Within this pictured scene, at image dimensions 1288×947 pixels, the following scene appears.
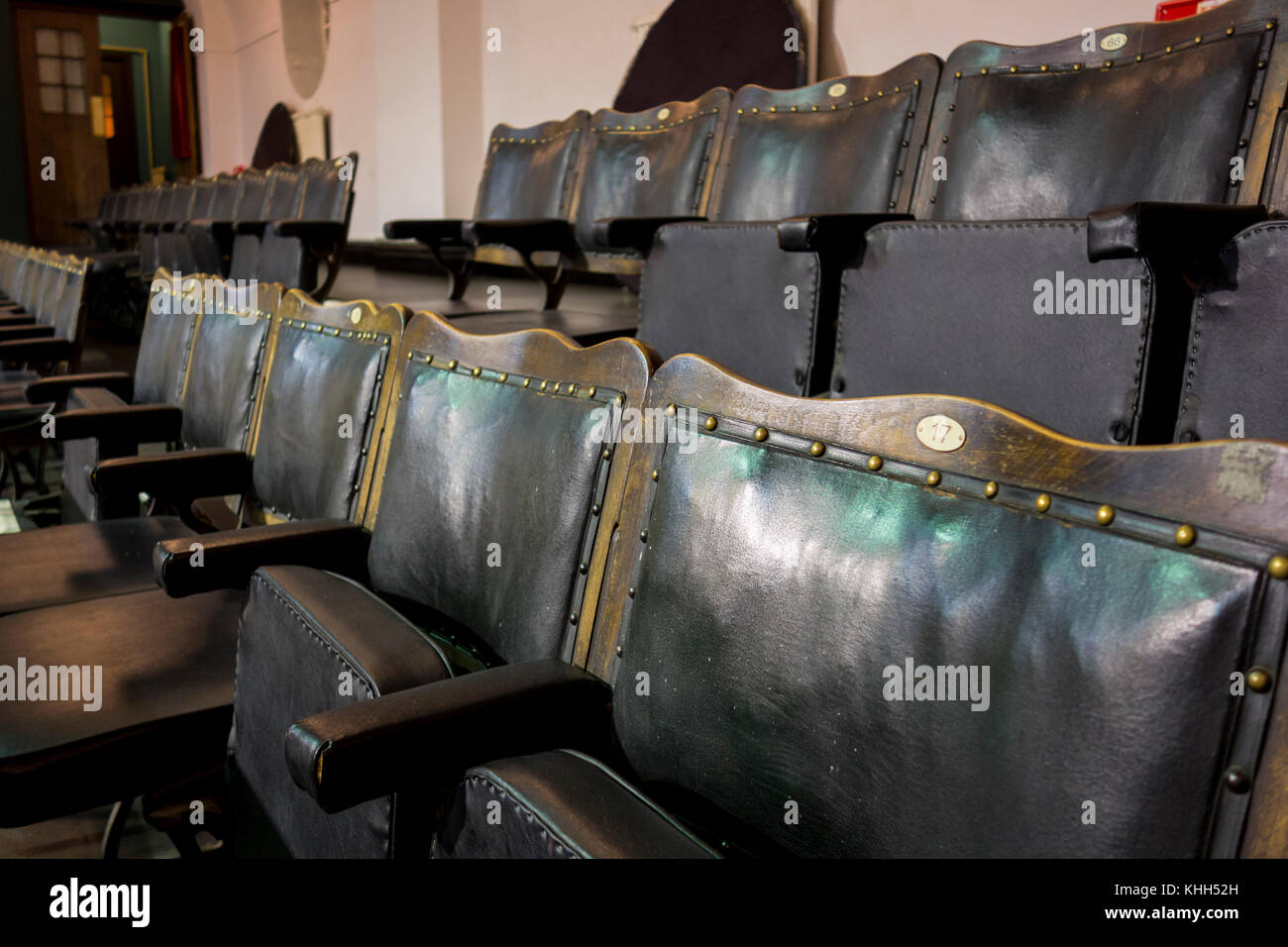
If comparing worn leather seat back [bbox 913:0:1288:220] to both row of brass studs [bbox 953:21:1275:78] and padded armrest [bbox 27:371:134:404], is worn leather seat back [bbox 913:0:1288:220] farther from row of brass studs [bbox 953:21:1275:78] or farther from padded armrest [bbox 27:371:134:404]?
padded armrest [bbox 27:371:134:404]

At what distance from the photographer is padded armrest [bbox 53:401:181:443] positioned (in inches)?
71.6

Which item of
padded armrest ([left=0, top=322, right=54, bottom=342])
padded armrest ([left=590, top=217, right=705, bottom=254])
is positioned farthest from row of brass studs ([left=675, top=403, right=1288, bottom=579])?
padded armrest ([left=0, top=322, right=54, bottom=342])

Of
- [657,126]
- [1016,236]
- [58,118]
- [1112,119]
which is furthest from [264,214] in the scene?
[58,118]

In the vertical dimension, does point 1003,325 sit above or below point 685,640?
above

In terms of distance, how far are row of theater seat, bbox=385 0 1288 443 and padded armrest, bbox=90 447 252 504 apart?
0.67 metres

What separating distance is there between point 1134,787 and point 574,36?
183 inches

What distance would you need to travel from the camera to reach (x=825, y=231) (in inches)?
51.7

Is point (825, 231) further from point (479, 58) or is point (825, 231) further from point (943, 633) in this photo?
point (479, 58)

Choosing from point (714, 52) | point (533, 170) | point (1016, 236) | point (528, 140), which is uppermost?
point (714, 52)

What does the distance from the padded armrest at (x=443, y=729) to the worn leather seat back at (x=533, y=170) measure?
2047 mm

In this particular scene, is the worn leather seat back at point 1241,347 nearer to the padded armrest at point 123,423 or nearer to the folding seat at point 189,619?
the folding seat at point 189,619

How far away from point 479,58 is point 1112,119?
15.0ft

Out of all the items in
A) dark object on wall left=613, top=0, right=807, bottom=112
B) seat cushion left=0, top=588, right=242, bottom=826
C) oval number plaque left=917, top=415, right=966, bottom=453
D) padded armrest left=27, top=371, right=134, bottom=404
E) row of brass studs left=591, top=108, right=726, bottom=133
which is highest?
dark object on wall left=613, top=0, right=807, bottom=112
